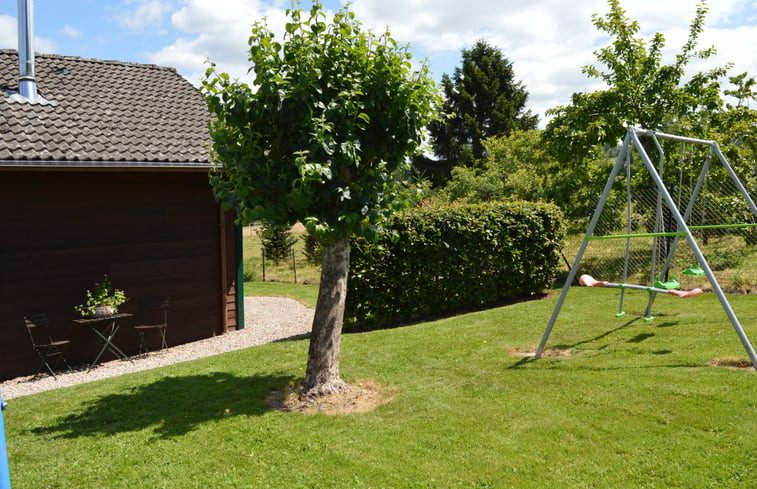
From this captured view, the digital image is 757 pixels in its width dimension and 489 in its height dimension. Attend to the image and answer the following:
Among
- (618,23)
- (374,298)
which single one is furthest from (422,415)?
(618,23)

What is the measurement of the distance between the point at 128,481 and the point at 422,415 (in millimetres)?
2453

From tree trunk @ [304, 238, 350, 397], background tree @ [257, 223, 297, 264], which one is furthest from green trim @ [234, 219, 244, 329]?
background tree @ [257, 223, 297, 264]

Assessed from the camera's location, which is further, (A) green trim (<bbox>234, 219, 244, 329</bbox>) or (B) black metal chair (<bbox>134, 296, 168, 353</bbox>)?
(A) green trim (<bbox>234, 219, 244, 329</bbox>)

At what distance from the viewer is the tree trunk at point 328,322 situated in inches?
224

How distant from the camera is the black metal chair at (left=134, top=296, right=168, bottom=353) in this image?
8.81 meters

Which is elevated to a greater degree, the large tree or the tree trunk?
the large tree

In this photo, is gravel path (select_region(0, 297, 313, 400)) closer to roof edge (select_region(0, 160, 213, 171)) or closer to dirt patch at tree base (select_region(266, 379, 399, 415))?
roof edge (select_region(0, 160, 213, 171))

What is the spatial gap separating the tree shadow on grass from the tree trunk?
612 mm

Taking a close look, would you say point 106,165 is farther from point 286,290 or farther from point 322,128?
point 286,290

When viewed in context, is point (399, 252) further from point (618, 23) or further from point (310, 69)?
point (618, 23)

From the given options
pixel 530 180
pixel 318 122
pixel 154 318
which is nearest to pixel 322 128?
pixel 318 122

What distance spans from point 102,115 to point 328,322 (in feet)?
20.3

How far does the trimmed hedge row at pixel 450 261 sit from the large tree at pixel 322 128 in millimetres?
3646

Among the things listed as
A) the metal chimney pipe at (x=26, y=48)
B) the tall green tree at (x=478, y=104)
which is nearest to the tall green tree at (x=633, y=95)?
the metal chimney pipe at (x=26, y=48)
